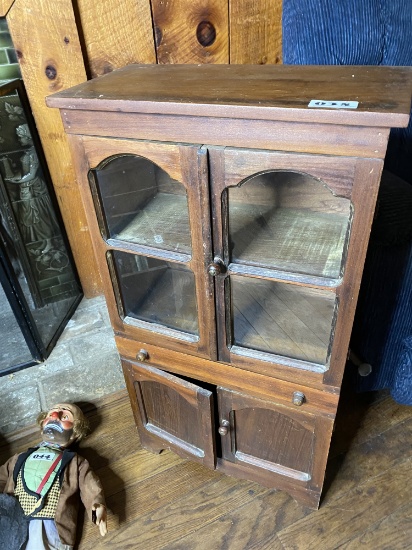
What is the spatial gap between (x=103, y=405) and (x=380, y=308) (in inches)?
33.4

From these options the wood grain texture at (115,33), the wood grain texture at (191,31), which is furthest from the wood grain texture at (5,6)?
the wood grain texture at (191,31)

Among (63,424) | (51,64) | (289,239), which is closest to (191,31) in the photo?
(51,64)

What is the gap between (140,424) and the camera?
1.20 m

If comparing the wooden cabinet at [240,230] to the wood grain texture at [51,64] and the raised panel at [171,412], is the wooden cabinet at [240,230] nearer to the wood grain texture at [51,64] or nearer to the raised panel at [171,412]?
the raised panel at [171,412]

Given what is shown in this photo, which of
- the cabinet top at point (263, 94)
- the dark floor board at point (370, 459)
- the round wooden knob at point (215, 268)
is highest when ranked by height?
the cabinet top at point (263, 94)

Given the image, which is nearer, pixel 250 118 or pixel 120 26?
pixel 250 118

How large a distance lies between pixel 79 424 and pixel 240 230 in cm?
78

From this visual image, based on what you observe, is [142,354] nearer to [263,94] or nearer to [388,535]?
[263,94]

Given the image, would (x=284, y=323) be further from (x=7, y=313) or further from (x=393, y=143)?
(x=7, y=313)

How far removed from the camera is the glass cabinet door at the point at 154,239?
74 cm

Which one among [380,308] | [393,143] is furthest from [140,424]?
[393,143]

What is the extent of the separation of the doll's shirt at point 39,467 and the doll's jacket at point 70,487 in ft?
0.07

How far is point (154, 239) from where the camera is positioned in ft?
2.74

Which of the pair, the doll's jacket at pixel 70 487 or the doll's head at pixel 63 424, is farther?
the doll's head at pixel 63 424
